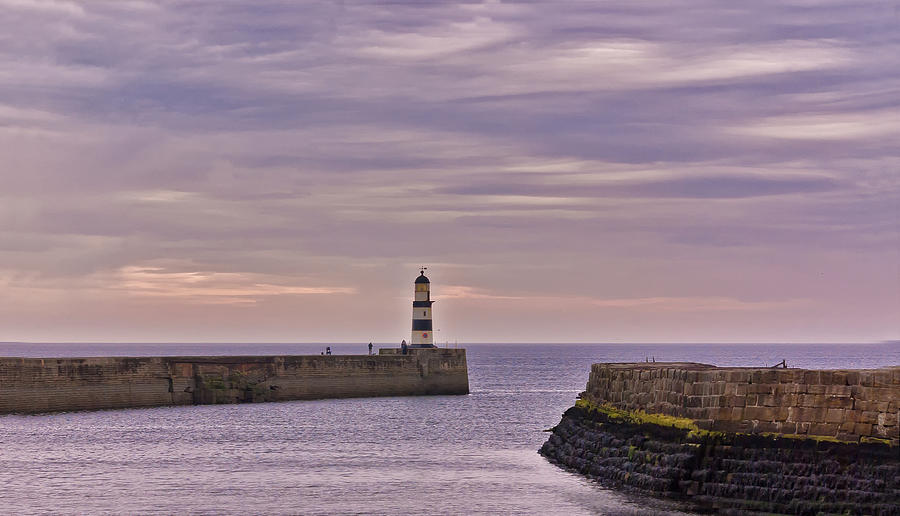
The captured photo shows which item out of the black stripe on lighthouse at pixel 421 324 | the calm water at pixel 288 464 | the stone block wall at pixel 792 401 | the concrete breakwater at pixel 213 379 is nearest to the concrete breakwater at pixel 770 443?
the stone block wall at pixel 792 401

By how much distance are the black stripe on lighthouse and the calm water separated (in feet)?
41.3

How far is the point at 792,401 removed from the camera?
2141 centimetres

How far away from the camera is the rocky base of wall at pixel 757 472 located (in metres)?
19.2

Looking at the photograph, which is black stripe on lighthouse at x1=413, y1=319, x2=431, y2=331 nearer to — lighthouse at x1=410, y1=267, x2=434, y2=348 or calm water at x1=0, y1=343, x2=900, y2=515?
lighthouse at x1=410, y1=267, x2=434, y2=348

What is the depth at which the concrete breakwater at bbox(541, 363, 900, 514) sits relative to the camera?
64.2 feet

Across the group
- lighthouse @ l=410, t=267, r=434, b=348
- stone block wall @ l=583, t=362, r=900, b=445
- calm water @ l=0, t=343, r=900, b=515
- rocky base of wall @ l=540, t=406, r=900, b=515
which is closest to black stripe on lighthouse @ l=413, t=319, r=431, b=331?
lighthouse @ l=410, t=267, r=434, b=348

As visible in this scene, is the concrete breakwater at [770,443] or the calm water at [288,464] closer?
the concrete breakwater at [770,443]

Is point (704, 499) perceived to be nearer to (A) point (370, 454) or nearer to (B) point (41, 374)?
(A) point (370, 454)

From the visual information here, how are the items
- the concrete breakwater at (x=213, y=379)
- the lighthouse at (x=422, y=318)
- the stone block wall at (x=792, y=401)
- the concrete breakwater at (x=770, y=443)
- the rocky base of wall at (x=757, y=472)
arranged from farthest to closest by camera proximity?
the lighthouse at (x=422, y=318)
the concrete breakwater at (x=213, y=379)
the stone block wall at (x=792, y=401)
the concrete breakwater at (x=770, y=443)
the rocky base of wall at (x=757, y=472)

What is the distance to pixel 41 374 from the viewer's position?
1852 inches

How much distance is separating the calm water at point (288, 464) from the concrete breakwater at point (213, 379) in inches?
50.3

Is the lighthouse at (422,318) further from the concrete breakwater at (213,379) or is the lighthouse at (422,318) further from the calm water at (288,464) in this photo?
the calm water at (288,464)

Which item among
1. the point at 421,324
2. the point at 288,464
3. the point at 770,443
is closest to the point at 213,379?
the point at 421,324

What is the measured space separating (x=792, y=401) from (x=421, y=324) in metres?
44.6
